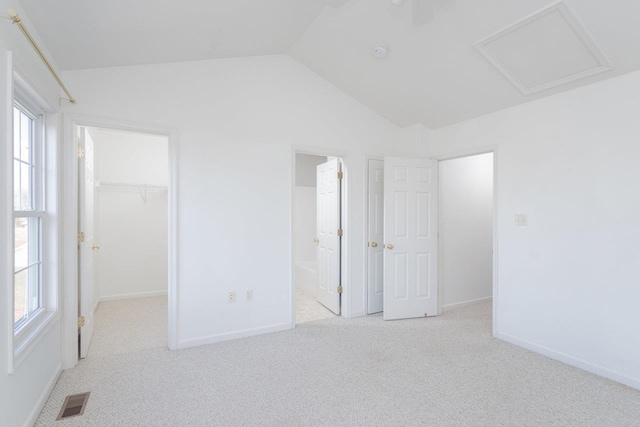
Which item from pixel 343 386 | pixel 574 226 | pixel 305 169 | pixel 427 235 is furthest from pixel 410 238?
pixel 305 169

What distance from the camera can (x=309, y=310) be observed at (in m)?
4.21

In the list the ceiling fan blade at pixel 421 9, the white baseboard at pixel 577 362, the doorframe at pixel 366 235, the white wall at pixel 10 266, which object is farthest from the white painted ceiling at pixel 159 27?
the white baseboard at pixel 577 362

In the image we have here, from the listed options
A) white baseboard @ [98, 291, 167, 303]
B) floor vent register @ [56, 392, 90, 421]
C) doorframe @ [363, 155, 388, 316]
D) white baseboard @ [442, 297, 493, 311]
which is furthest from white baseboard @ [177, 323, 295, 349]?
white baseboard @ [98, 291, 167, 303]

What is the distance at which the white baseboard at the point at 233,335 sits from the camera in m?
3.01

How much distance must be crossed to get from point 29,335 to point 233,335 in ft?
5.33

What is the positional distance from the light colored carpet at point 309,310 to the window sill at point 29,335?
2291mm

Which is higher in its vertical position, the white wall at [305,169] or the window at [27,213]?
the white wall at [305,169]

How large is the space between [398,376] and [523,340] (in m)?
1.49

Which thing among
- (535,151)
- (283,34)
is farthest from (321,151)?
(535,151)

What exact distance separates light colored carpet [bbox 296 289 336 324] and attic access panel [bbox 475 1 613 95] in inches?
126

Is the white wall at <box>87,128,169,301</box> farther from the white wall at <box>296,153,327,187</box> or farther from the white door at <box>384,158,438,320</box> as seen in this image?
the white door at <box>384,158,438,320</box>

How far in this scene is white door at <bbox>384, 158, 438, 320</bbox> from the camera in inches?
151

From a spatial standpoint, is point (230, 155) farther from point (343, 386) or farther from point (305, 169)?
point (305, 169)

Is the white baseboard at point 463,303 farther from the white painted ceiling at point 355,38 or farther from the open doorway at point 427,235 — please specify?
the white painted ceiling at point 355,38
